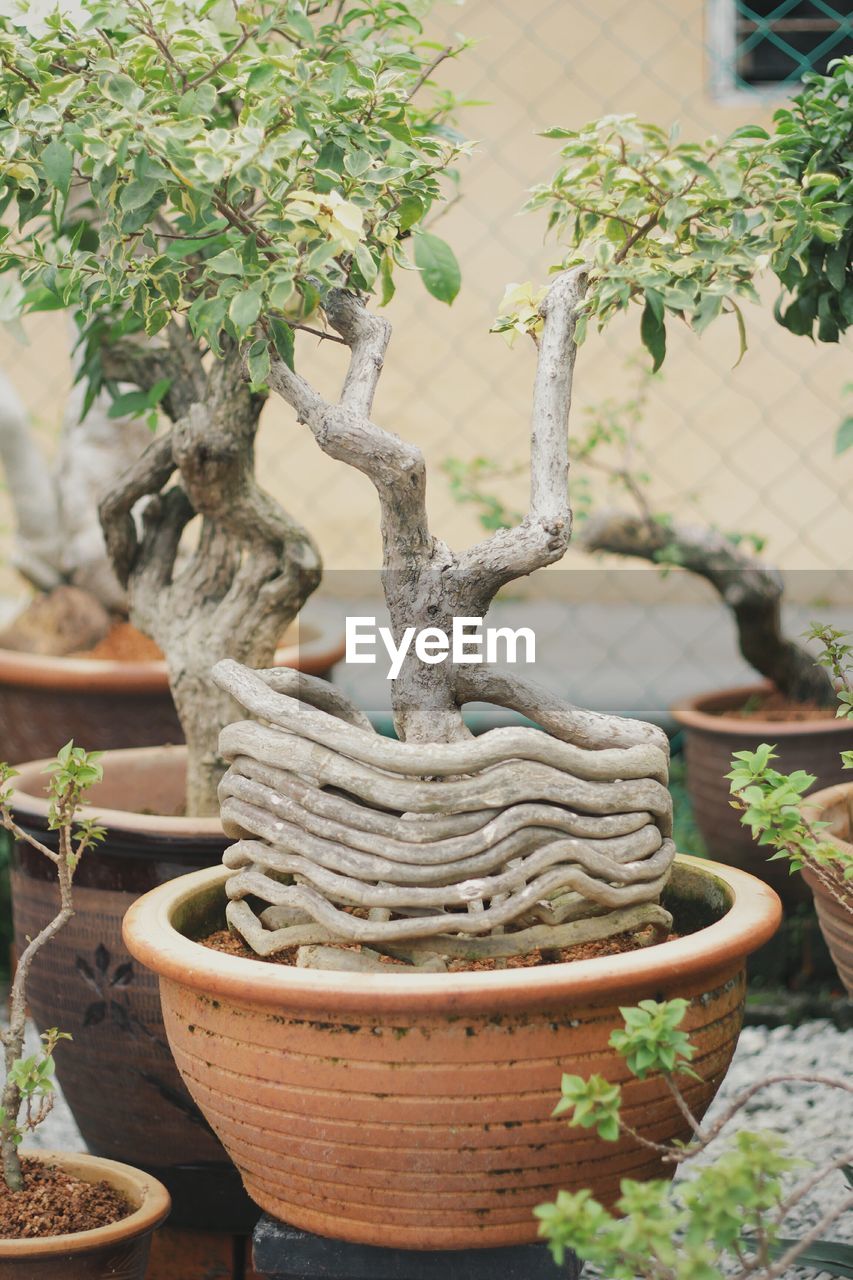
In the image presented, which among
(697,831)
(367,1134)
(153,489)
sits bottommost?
(697,831)

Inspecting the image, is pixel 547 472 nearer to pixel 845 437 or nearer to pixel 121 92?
pixel 845 437

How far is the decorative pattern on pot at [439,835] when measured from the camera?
1031 mm

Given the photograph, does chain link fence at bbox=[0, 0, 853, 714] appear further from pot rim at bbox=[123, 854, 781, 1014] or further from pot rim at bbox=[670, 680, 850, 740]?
pot rim at bbox=[123, 854, 781, 1014]

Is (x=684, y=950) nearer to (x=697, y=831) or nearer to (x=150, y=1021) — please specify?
(x=150, y=1021)

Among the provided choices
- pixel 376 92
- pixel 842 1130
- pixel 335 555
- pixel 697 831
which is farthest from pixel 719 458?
pixel 376 92

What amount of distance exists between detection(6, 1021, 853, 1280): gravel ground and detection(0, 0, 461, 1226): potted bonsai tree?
0.17m

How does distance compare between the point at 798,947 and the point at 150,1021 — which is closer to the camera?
the point at 150,1021

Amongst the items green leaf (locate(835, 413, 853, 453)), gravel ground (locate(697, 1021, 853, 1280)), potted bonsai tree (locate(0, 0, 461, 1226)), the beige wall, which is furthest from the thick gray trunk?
the beige wall

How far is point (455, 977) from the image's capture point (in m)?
0.97

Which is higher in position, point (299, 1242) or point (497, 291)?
point (497, 291)

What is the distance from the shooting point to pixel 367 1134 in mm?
992

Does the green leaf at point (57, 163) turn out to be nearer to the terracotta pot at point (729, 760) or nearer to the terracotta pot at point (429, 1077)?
the terracotta pot at point (429, 1077)

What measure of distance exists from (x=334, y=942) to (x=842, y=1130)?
3.39ft

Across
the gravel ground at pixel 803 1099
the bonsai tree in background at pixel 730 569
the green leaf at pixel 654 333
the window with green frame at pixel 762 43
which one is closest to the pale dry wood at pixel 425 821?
the green leaf at pixel 654 333
